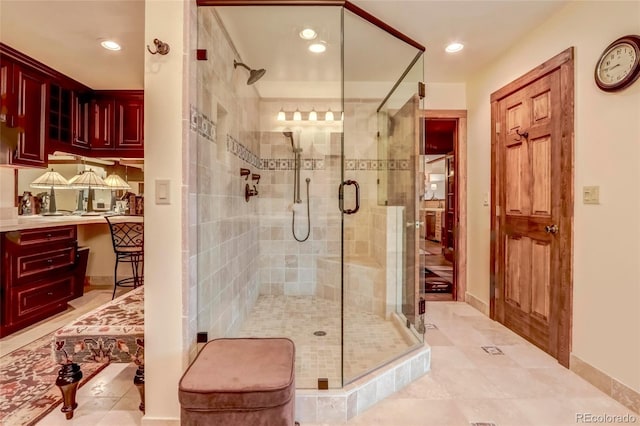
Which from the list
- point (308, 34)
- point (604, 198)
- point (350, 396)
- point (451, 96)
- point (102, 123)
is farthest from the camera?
point (102, 123)

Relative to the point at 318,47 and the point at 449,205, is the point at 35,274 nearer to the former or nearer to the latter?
the point at 318,47

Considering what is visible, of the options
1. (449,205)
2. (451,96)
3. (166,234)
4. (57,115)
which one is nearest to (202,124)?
(166,234)

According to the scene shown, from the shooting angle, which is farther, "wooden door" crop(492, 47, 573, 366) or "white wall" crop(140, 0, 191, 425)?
"wooden door" crop(492, 47, 573, 366)

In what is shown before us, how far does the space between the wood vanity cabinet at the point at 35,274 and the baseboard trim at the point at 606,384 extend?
427 cm

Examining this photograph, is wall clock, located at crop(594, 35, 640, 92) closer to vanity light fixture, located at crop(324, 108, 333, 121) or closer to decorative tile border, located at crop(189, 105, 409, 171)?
decorative tile border, located at crop(189, 105, 409, 171)

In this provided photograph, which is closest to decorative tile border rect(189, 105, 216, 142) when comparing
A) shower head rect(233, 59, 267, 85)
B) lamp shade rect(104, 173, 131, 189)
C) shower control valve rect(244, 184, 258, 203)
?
shower control valve rect(244, 184, 258, 203)

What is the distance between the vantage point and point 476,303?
10.9 feet

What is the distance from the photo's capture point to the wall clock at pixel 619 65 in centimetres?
169

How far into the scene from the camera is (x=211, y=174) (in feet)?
6.45

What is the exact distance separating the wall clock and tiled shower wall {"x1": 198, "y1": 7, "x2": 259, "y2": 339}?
7.64 feet

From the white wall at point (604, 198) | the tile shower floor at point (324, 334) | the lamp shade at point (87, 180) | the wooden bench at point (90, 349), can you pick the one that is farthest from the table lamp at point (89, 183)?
the white wall at point (604, 198)

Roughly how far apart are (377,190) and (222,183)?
1715 millimetres

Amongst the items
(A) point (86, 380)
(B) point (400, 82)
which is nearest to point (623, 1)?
(B) point (400, 82)

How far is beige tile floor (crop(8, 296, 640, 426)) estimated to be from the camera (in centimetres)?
162
